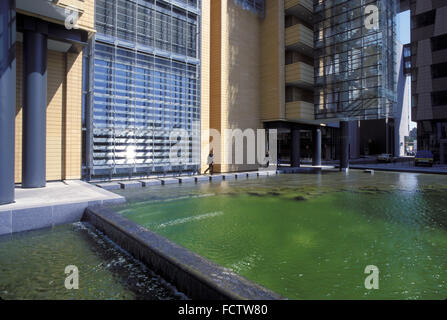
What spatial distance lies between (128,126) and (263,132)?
12.9 m

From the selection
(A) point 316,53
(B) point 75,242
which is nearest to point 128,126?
(B) point 75,242

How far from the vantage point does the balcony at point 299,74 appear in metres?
23.6

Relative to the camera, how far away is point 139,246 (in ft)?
16.1

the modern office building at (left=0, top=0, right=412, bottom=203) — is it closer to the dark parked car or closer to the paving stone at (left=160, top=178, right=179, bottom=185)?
the paving stone at (left=160, top=178, right=179, bottom=185)

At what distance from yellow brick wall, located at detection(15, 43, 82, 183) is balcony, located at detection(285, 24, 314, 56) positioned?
17.2 metres

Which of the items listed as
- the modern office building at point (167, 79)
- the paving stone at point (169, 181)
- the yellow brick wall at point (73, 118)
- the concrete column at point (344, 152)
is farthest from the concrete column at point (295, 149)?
the yellow brick wall at point (73, 118)

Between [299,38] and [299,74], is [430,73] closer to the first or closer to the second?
[299,38]

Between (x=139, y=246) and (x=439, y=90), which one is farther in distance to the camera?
(x=439, y=90)

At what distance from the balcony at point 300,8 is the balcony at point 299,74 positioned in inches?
189

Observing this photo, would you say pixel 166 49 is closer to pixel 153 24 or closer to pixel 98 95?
pixel 153 24

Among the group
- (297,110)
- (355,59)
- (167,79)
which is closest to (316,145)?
(297,110)
